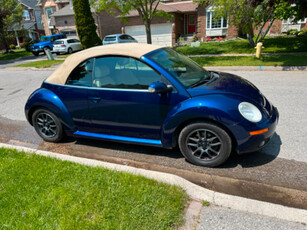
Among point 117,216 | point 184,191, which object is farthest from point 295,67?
point 117,216

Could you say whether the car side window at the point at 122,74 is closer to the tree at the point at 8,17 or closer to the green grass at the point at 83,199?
the green grass at the point at 83,199

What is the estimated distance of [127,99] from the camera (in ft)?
11.6

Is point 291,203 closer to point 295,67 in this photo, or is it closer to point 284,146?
point 284,146

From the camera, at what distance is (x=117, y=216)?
2.44m

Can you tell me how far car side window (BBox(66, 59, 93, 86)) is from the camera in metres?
3.83

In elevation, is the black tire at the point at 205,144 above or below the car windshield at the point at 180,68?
below

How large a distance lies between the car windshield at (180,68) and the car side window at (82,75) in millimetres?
1013

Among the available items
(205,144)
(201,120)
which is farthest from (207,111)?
(205,144)

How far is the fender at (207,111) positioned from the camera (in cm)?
306

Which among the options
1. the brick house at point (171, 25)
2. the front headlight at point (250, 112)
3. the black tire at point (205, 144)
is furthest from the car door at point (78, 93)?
the brick house at point (171, 25)

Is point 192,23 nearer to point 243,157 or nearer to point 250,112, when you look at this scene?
point 243,157

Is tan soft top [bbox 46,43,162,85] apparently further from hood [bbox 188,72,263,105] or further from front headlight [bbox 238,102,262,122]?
front headlight [bbox 238,102,262,122]

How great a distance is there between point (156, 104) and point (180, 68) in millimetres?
768

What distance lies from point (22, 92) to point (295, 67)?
418 inches
